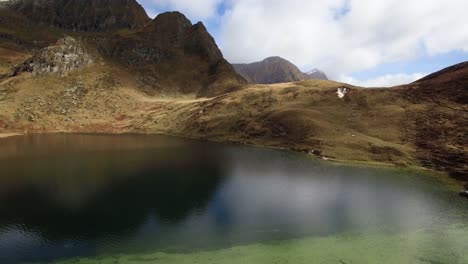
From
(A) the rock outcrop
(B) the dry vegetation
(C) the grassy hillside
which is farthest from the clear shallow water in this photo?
(A) the rock outcrop

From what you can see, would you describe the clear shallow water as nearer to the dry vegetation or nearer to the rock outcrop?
the dry vegetation

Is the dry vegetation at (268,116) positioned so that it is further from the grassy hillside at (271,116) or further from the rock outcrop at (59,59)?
the rock outcrop at (59,59)

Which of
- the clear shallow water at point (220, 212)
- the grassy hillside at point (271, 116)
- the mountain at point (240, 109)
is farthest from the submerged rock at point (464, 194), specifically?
the mountain at point (240, 109)

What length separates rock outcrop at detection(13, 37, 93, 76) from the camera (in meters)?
165

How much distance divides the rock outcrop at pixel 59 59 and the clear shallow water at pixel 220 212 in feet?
304

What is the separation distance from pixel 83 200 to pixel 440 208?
167 feet

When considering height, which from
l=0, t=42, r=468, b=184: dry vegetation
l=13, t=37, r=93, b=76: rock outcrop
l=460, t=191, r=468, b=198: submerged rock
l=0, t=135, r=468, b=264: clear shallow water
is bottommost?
l=0, t=135, r=468, b=264: clear shallow water

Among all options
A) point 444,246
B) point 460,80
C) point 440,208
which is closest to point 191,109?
point 460,80

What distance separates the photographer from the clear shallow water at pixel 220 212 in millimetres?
37344

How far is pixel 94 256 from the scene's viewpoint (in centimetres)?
3553

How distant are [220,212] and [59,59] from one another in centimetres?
15043

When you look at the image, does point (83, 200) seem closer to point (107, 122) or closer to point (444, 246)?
point (444, 246)

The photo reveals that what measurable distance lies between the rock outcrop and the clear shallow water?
3643 inches

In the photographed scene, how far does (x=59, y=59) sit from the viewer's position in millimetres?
170250
